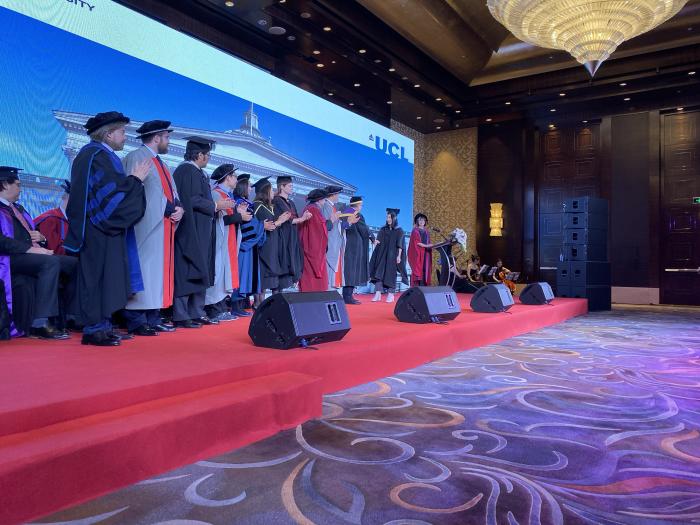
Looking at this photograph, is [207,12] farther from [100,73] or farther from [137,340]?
[137,340]

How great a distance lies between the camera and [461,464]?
1.71 m

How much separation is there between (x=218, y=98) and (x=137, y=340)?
3.73 metres

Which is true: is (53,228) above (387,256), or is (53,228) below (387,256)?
above

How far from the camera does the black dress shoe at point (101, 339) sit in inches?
104

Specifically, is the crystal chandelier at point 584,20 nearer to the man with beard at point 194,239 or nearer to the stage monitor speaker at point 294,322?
the man with beard at point 194,239

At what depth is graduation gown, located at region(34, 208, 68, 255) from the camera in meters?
3.73

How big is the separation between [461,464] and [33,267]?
261 cm

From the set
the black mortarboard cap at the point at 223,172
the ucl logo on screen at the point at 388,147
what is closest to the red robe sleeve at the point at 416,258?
the ucl logo on screen at the point at 388,147

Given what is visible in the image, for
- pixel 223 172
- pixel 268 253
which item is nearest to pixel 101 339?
pixel 223 172

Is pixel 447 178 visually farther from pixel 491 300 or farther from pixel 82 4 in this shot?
pixel 82 4

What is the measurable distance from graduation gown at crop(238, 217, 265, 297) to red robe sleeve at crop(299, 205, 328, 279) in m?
0.48

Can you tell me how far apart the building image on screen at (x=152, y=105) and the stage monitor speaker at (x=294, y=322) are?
2590 mm

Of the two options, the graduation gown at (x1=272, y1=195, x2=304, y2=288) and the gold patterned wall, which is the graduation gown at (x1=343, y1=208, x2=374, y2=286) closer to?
the graduation gown at (x1=272, y1=195, x2=304, y2=288)

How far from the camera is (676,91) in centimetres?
884
